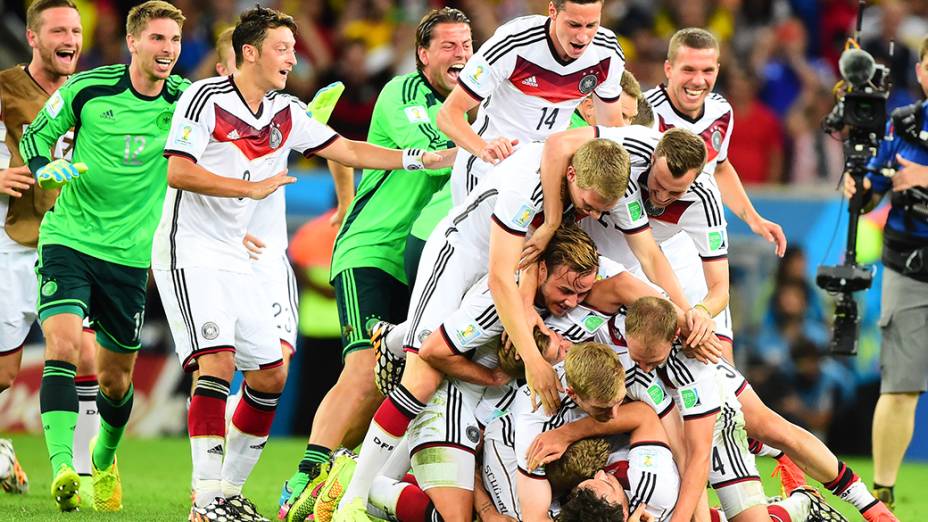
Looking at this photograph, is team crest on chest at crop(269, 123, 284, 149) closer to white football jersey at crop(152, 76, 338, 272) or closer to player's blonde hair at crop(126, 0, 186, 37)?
white football jersey at crop(152, 76, 338, 272)

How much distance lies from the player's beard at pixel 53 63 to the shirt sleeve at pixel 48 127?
55 cm

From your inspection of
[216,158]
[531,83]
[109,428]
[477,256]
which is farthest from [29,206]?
[531,83]

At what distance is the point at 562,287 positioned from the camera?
21.4ft

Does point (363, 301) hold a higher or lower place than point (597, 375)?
lower

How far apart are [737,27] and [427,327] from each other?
376 inches

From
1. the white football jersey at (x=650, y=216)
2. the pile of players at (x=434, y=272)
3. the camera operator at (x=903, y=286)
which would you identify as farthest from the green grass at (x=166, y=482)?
the white football jersey at (x=650, y=216)

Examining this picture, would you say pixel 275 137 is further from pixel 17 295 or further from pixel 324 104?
pixel 17 295

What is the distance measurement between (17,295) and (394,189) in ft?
7.88

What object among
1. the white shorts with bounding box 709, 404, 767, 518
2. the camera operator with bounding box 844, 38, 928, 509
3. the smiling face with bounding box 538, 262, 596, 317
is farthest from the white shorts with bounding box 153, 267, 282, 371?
the camera operator with bounding box 844, 38, 928, 509

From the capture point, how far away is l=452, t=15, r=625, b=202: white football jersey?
7.35 meters

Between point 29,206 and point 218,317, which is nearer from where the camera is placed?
point 218,317

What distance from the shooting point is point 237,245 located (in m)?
7.34

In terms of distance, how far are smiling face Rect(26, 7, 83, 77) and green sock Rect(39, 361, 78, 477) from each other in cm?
191

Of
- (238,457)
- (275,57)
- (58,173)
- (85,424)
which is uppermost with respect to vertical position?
(275,57)
